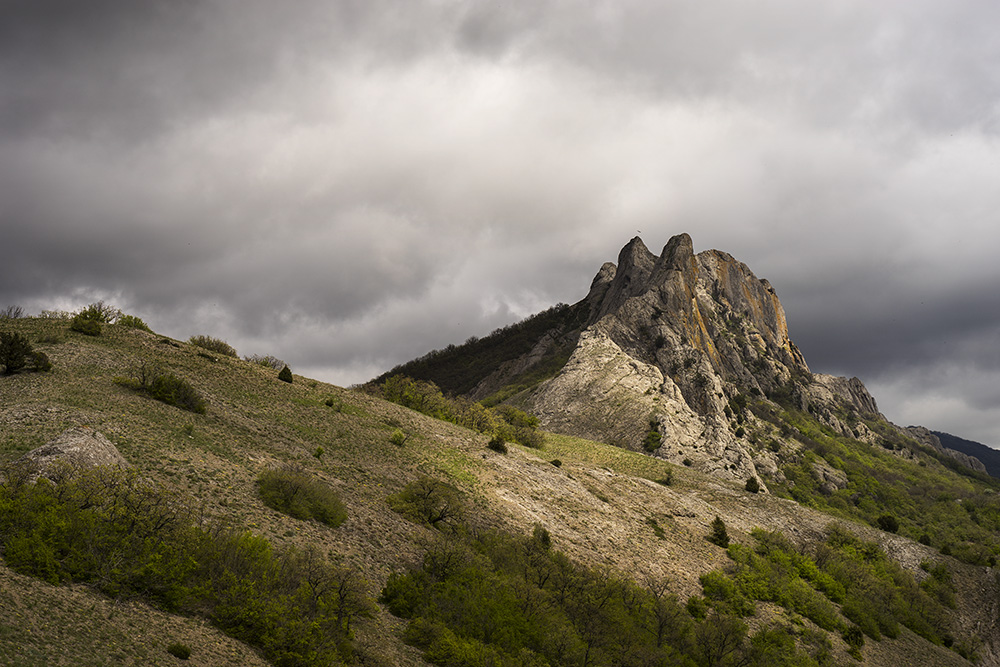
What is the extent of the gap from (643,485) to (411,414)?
81.9 ft

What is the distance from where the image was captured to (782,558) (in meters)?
45.8

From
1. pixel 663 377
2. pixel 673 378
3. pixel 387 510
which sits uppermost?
pixel 673 378

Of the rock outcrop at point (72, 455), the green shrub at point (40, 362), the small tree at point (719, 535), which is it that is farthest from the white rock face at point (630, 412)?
the green shrub at point (40, 362)

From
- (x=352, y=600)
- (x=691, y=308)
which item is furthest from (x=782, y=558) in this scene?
(x=691, y=308)

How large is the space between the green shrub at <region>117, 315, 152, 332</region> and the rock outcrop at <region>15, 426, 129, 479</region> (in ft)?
89.3

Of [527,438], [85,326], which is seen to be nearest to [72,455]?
[85,326]

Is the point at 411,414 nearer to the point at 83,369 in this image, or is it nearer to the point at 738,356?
the point at 83,369

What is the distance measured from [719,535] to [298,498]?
122 feet

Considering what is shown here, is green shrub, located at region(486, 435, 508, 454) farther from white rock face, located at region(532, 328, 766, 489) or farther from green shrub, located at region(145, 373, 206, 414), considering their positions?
white rock face, located at region(532, 328, 766, 489)

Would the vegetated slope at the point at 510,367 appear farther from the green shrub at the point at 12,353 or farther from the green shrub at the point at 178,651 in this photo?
the green shrub at the point at 178,651

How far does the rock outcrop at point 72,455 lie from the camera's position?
1841 cm

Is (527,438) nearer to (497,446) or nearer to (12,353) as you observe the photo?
(497,446)

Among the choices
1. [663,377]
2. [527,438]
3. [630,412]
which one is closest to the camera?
[527,438]

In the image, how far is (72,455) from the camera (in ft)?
64.5
